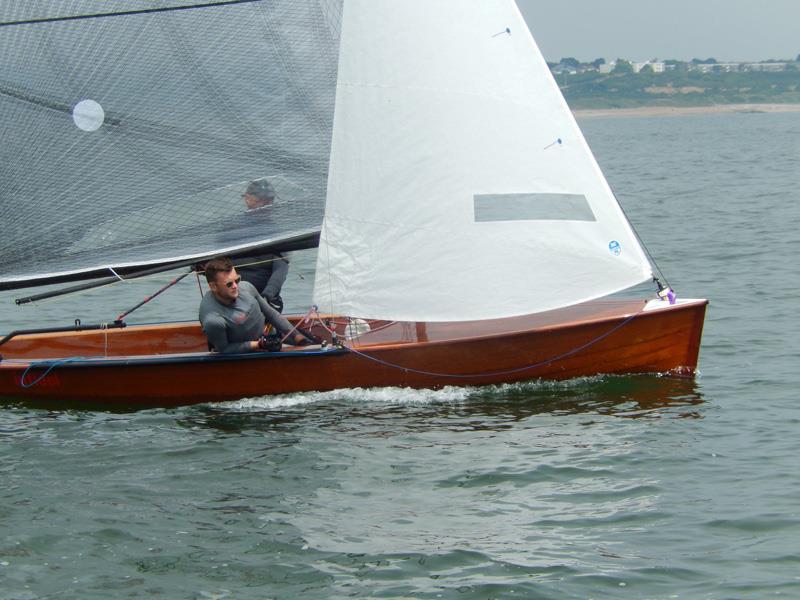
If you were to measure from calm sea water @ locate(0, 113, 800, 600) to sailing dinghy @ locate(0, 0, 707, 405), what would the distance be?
14.6 inches

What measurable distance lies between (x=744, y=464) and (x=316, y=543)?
8.43ft

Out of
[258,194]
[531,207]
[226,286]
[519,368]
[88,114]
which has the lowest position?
[519,368]

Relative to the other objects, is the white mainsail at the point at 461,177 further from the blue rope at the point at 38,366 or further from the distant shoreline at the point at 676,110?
the distant shoreline at the point at 676,110

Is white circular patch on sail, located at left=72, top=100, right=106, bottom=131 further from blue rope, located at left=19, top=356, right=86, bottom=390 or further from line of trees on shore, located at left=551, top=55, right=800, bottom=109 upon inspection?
line of trees on shore, located at left=551, top=55, right=800, bottom=109

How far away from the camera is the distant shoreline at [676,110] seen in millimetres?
105875

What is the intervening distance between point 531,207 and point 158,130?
96.4 inches

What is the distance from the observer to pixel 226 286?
834 cm

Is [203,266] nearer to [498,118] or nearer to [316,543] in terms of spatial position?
[498,118]

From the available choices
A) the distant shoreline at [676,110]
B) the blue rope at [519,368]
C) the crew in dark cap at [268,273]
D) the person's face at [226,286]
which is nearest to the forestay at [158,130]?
the crew in dark cap at [268,273]

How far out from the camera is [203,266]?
9.04 metres

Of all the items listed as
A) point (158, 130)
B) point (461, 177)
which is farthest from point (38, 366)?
point (461, 177)

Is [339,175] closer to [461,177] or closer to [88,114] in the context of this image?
[461,177]

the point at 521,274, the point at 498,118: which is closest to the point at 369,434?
the point at 521,274

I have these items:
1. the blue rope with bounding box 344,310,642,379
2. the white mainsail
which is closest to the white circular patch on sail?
the white mainsail
